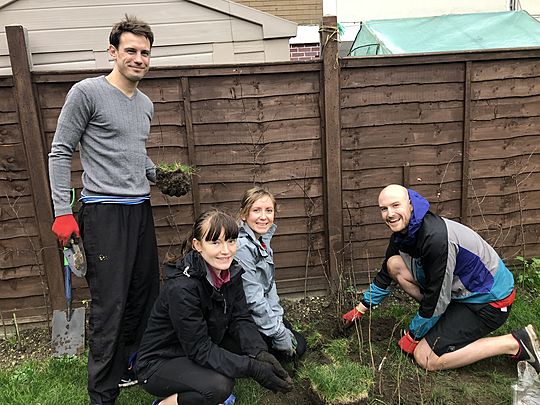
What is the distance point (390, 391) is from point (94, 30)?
4569mm

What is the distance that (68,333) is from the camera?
11.5 feet

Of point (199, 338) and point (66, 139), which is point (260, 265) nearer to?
point (199, 338)

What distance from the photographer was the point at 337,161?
3.77 metres

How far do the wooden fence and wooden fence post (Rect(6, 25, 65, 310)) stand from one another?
10mm

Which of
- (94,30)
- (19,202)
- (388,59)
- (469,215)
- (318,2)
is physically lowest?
(469,215)

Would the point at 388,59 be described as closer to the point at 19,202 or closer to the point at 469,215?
the point at 469,215

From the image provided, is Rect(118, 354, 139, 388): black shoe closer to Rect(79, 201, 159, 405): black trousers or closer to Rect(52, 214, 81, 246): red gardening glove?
Rect(79, 201, 159, 405): black trousers

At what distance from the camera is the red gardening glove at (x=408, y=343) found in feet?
10.2

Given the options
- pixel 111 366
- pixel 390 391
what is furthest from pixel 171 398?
pixel 390 391

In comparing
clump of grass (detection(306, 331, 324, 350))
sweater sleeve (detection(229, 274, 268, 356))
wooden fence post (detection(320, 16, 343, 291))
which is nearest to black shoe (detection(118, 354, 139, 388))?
sweater sleeve (detection(229, 274, 268, 356))

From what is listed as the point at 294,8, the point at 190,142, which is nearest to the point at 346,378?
the point at 190,142

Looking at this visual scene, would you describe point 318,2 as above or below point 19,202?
above

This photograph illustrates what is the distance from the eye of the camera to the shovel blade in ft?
11.0

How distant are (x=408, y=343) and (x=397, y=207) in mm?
956
